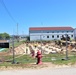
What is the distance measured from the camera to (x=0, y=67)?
11719 mm

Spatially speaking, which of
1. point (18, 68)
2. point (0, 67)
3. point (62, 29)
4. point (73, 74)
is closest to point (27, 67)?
point (18, 68)

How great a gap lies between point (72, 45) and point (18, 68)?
28.4 m

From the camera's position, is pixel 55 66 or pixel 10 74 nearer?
pixel 10 74

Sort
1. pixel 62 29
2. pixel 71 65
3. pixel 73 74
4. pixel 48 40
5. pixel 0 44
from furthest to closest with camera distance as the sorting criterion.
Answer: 1. pixel 62 29
2. pixel 48 40
3. pixel 0 44
4. pixel 71 65
5. pixel 73 74

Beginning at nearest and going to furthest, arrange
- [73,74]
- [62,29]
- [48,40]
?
[73,74]
[48,40]
[62,29]

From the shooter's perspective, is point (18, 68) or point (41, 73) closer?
point (41, 73)

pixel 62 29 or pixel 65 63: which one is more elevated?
pixel 62 29

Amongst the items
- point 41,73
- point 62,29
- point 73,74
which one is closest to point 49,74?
point 41,73

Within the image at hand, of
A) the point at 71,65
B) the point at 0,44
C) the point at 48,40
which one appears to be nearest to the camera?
the point at 71,65

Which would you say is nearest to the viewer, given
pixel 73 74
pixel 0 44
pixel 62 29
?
pixel 73 74

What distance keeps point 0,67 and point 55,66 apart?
3464 millimetres

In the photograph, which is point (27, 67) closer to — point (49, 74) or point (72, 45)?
point (49, 74)

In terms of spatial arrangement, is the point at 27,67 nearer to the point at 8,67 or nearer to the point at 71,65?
the point at 8,67

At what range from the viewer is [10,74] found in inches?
387
